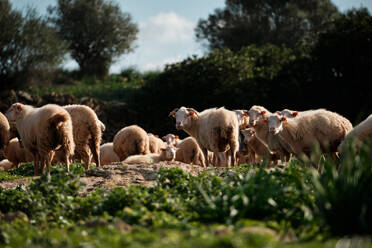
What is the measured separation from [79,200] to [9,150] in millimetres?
13427

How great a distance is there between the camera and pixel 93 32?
3988cm

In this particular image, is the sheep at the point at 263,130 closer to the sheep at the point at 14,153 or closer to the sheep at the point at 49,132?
the sheep at the point at 49,132

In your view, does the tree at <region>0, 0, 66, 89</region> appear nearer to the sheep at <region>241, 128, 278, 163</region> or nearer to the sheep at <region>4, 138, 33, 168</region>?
the sheep at <region>4, 138, 33, 168</region>

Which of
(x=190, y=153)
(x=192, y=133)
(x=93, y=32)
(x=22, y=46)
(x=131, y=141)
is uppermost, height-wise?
(x=93, y=32)

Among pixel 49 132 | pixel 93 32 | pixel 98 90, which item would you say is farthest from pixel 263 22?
pixel 49 132

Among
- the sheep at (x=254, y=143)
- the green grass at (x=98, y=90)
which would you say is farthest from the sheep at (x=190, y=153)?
the green grass at (x=98, y=90)

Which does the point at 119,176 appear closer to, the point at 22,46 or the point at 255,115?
the point at 255,115

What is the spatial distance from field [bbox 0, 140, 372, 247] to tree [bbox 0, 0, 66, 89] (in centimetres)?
2499

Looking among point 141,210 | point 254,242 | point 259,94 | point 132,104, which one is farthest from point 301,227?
point 132,104

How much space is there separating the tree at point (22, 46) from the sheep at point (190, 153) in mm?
18549

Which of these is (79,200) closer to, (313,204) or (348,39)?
(313,204)

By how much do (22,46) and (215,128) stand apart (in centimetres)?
2161

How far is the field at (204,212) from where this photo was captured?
13.6 ft

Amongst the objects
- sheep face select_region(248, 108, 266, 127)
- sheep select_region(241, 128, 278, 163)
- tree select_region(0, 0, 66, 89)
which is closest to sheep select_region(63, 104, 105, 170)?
sheep face select_region(248, 108, 266, 127)
